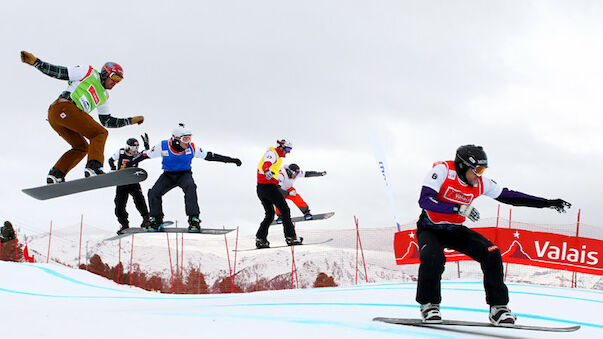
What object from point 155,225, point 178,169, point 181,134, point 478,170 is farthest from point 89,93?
point 478,170

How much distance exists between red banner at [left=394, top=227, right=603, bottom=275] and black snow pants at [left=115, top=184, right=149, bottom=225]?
24.9 ft

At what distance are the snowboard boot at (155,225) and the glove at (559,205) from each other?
8.05m

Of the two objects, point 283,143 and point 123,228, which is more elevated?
point 283,143

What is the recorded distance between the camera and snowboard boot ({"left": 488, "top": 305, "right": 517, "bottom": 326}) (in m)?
5.32

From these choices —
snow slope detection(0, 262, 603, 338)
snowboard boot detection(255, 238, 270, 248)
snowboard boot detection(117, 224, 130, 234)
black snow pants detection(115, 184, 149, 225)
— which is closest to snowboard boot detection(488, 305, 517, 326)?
snow slope detection(0, 262, 603, 338)

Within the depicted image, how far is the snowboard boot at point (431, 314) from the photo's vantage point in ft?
18.2

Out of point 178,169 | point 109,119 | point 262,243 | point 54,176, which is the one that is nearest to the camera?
point 54,176

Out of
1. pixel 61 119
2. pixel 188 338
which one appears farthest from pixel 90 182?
pixel 188 338

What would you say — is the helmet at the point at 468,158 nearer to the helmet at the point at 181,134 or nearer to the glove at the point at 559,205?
the glove at the point at 559,205

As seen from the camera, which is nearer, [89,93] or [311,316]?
[311,316]

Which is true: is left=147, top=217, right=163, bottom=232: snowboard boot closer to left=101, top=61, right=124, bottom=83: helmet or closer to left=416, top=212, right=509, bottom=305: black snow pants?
left=101, top=61, right=124, bottom=83: helmet

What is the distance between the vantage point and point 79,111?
26.1ft

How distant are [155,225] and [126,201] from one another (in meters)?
1.82

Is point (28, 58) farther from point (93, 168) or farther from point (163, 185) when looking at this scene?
point (163, 185)
